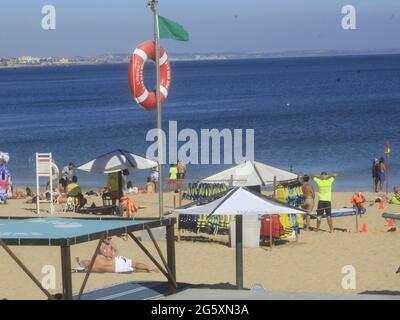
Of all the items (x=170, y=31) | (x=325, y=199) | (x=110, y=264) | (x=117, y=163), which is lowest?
(x=110, y=264)

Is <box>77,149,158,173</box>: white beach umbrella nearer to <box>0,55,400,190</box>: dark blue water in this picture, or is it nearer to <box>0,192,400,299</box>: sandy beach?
<box>0,192,400,299</box>: sandy beach

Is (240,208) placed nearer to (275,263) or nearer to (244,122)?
(275,263)

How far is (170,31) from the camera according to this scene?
16.0 m

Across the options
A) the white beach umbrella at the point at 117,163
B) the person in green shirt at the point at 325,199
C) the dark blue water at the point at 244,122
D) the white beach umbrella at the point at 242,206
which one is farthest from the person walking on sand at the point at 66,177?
the white beach umbrella at the point at 242,206

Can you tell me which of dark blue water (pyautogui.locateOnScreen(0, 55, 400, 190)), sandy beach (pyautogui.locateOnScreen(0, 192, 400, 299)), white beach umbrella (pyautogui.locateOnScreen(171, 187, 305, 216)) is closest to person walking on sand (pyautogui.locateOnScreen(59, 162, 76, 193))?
dark blue water (pyautogui.locateOnScreen(0, 55, 400, 190))

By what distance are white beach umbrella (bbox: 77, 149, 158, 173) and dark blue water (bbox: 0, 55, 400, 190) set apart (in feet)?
36.9

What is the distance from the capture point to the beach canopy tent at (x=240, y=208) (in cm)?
1177

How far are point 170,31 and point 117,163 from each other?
14.9 ft

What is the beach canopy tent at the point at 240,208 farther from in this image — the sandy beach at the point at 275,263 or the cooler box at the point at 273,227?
the cooler box at the point at 273,227

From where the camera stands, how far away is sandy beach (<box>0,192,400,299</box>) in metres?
13.0

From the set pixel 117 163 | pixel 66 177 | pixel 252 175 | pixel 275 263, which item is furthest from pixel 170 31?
pixel 66 177

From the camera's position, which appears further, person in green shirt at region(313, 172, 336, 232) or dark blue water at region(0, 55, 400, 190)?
dark blue water at region(0, 55, 400, 190)

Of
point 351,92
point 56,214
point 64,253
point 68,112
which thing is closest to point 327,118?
point 68,112
